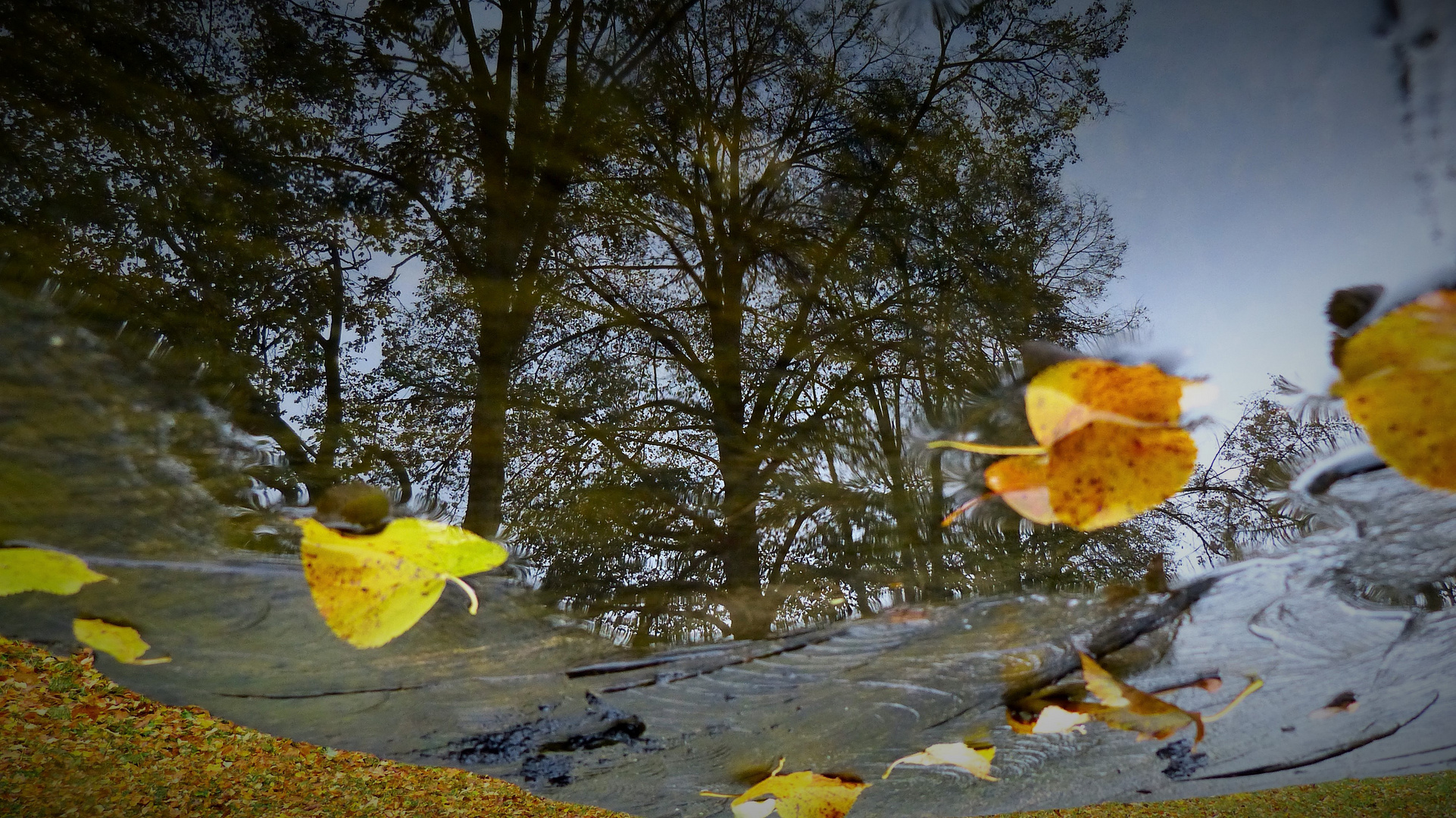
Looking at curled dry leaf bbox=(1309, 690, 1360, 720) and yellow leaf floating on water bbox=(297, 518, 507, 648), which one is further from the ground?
yellow leaf floating on water bbox=(297, 518, 507, 648)

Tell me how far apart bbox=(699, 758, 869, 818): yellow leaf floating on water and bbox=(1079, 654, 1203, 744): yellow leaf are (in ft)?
0.58

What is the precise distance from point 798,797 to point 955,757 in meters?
0.11

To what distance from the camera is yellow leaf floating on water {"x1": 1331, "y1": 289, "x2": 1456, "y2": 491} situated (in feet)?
0.85

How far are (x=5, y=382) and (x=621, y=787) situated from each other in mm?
401

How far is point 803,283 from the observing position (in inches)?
12.0

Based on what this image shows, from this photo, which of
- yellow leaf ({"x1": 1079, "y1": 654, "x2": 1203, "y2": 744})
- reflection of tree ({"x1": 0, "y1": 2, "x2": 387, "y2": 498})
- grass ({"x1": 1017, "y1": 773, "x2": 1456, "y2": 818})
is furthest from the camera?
grass ({"x1": 1017, "y1": 773, "x2": 1456, "y2": 818})

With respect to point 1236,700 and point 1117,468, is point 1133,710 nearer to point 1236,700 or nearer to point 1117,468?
point 1236,700

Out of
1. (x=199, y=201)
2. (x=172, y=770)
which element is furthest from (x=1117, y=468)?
(x=172, y=770)

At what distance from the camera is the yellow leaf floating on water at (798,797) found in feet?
1.50

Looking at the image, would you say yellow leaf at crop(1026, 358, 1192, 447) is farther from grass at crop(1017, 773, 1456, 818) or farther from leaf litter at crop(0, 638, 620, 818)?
grass at crop(1017, 773, 1456, 818)

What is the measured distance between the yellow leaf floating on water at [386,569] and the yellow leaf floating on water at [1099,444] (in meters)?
0.24

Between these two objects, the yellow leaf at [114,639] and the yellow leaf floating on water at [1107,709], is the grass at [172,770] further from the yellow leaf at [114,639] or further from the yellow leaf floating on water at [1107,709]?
the yellow leaf floating on water at [1107,709]

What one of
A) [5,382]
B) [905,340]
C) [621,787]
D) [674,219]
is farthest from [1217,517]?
[5,382]

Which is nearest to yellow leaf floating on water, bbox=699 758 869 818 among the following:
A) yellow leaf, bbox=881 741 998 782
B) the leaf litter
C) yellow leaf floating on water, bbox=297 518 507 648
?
yellow leaf, bbox=881 741 998 782
